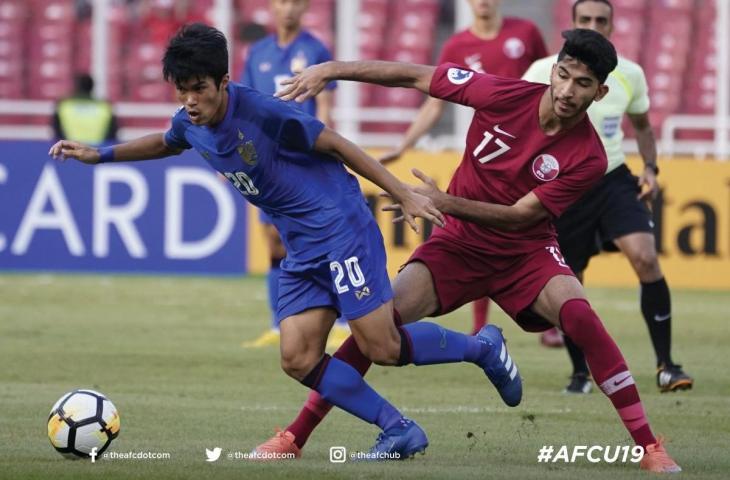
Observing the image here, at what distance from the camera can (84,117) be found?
18.5 meters

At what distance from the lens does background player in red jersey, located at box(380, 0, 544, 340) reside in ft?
35.2

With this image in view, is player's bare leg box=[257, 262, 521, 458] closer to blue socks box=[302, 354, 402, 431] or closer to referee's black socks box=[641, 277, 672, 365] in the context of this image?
blue socks box=[302, 354, 402, 431]

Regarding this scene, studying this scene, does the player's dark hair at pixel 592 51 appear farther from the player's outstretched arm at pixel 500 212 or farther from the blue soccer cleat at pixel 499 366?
the blue soccer cleat at pixel 499 366

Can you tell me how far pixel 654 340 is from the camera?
9.25 m

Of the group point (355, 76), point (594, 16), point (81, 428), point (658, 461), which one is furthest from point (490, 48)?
point (81, 428)

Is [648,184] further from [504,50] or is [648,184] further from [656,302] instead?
[504,50]

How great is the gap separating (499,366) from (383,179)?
1112 mm

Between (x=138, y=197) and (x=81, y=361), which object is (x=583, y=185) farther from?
(x=138, y=197)

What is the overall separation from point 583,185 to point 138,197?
32.2 feet

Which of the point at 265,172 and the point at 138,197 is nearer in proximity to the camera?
the point at 265,172

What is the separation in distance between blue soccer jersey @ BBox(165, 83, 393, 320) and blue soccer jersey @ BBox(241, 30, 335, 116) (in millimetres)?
4495

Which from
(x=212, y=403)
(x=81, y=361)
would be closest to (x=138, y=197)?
(x=81, y=361)

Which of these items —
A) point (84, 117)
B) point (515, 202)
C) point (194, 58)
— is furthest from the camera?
point (84, 117)

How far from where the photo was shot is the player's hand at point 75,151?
269 inches
